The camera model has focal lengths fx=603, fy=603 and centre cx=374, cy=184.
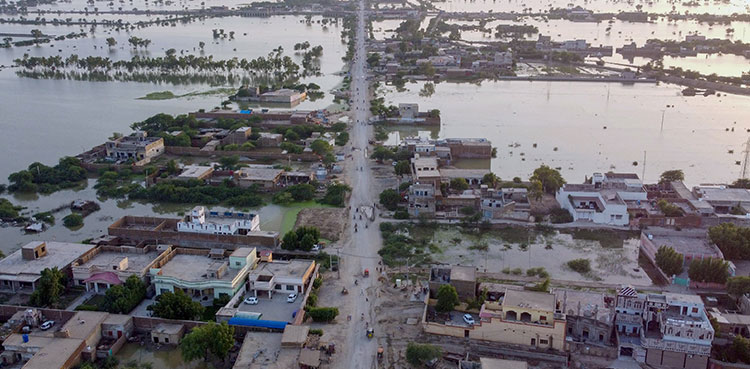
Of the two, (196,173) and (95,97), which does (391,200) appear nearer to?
(196,173)

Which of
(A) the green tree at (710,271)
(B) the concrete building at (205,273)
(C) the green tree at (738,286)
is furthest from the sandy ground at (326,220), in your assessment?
(C) the green tree at (738,286)

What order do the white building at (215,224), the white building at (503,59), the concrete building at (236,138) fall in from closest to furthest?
1. the white building at (215,224)
2. the concrete building at (236,138)
3. the white building at (503,59)

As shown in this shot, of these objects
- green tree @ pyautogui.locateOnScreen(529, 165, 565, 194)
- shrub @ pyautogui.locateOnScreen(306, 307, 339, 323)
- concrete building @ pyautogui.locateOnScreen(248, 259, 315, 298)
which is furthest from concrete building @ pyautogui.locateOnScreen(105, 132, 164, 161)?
green tree @ pyautogui.locateOnScreen(529, 165, 565, 194)

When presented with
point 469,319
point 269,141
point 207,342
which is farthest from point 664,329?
point 269,141

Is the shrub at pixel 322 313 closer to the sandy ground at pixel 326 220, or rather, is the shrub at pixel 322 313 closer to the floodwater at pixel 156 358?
the floodwater at pixel 156 358

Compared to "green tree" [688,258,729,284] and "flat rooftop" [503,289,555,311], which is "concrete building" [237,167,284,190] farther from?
"green tree" [688,258,729,284]
